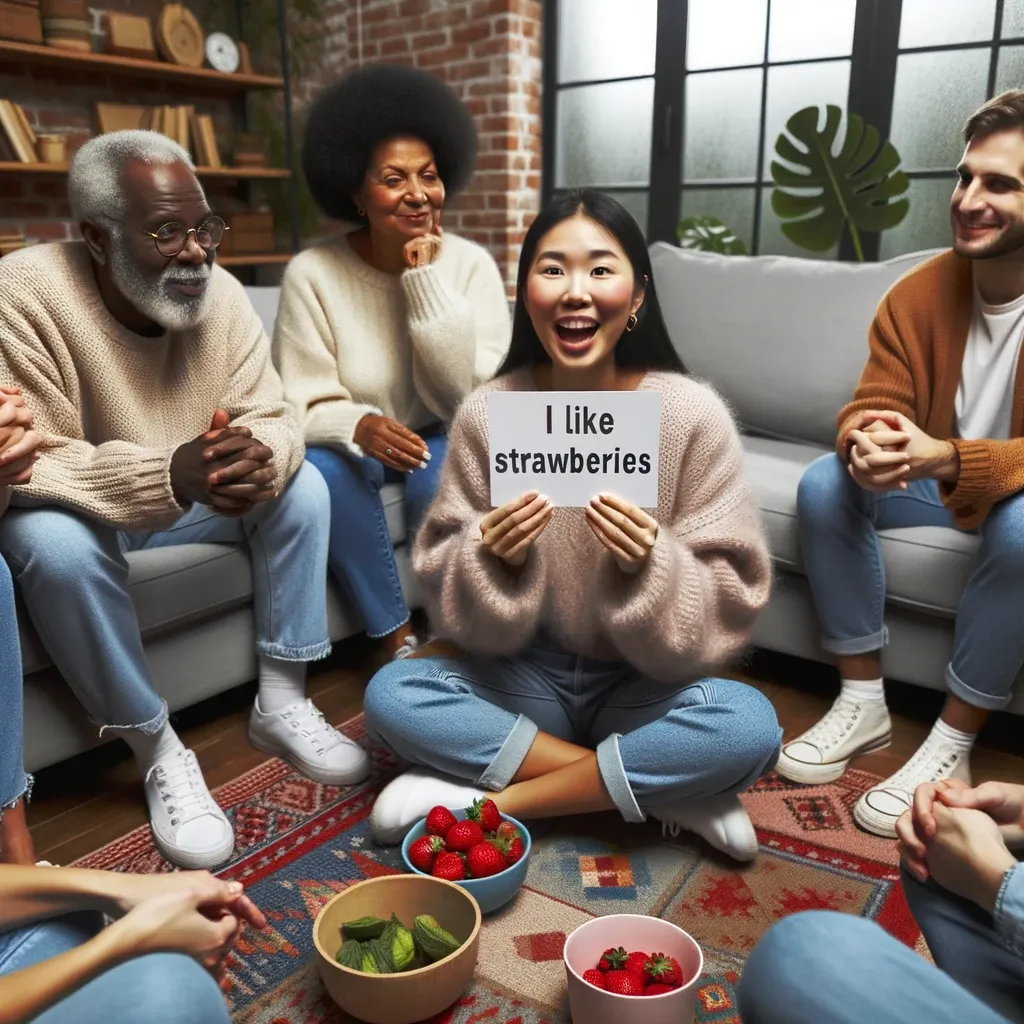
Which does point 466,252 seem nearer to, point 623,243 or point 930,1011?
point 623,243

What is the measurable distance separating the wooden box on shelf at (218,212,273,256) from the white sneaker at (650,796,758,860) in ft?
10.7

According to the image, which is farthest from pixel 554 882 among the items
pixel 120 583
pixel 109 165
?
pixel 109 165

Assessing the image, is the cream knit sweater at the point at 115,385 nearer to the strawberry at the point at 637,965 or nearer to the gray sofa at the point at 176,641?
the gray sofa at the point at 176,641

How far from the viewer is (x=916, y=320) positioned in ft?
5.76

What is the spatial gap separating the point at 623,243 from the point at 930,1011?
3.31 ft

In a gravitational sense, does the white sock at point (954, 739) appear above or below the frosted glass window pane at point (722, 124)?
below

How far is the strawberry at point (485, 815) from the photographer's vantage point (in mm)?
1352

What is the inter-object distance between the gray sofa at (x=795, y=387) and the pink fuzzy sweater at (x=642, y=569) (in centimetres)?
46

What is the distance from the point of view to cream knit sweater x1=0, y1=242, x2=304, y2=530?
59.3 inches

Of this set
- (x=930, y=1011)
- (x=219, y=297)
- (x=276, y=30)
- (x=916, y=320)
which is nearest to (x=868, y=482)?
(x=916, y=320)

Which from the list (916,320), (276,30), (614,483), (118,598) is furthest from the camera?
(276,30)

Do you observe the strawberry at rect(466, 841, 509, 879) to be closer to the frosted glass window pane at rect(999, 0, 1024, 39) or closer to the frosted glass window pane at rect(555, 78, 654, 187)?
the frosted glass window pane at rect(999, 0, 1024, 39)

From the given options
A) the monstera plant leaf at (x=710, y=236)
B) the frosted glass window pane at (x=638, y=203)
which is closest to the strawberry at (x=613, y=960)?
the monstera plant leaf at (x=710, y=236)

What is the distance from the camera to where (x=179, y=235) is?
5.20 ft
